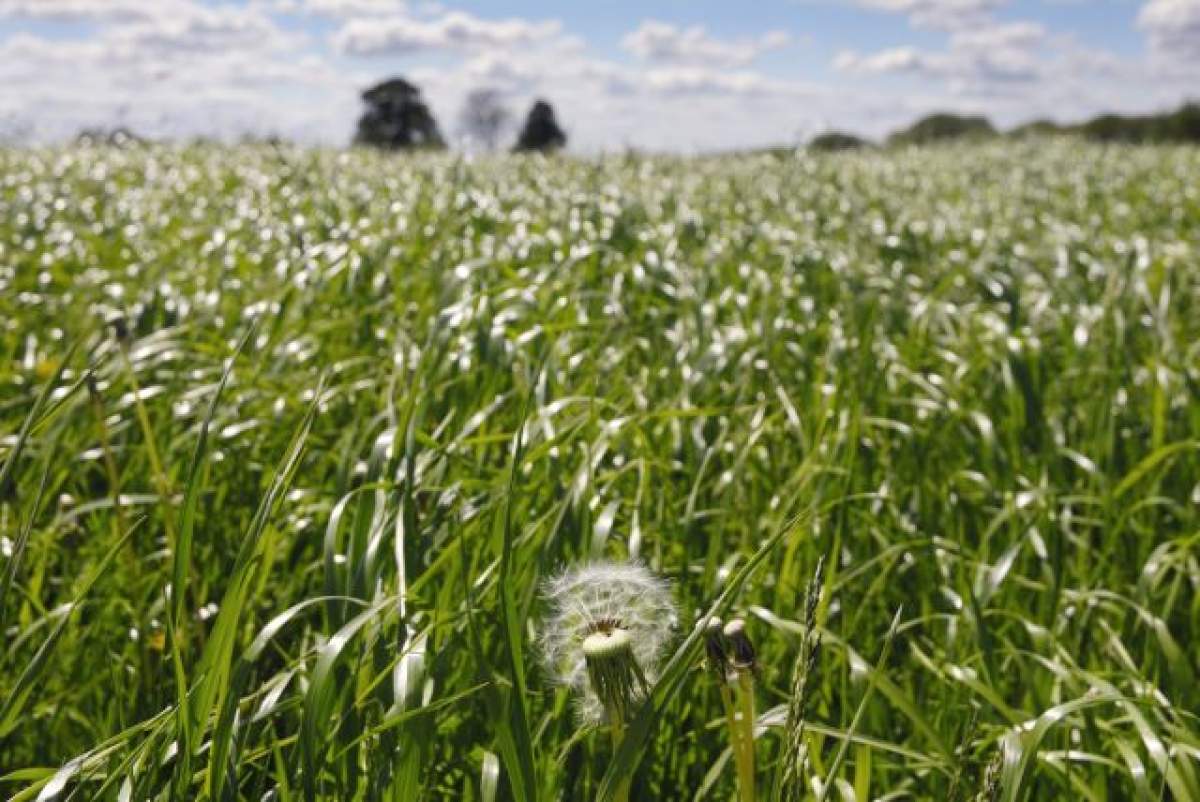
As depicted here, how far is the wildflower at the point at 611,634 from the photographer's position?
107cm

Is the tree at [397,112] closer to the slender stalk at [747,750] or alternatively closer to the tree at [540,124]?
the tree at [540,124]

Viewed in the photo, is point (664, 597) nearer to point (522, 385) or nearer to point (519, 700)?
point (519, 700)

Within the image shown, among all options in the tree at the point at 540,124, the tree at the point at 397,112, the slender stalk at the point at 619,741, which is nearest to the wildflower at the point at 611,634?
the slender stalk at the point at 619,741

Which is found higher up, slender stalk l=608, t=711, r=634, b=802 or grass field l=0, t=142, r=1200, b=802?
slender stalk l=608, t=711, r=634, b=802

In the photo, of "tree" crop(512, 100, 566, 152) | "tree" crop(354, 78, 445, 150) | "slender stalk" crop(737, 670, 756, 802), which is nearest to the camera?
"slender stalk" crop(737, 670, 756, 802)

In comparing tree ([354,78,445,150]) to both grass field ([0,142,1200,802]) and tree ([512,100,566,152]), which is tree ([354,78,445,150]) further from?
grass field ([0,142,1200,802])

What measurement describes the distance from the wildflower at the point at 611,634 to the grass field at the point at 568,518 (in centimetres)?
2

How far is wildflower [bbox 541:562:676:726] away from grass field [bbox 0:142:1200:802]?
24 millimetres

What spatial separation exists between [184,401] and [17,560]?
7.33 feet

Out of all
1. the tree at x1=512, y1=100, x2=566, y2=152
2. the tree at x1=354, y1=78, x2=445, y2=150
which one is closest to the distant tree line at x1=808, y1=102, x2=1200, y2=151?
the tree at x1=512, y1=100, x2=566, y2=152

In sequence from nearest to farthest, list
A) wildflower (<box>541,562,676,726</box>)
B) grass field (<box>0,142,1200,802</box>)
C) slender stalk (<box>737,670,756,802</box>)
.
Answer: wildflower (<box>541,562,676,726</box>) < slender stalk (<box>737,670,756,802</box>) < grass field (<box>0,142,1200,802</box>)

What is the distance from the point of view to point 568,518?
2.17m

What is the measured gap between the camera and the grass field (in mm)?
1586

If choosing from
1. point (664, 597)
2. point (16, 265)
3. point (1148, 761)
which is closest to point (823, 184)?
point (16, 265)
